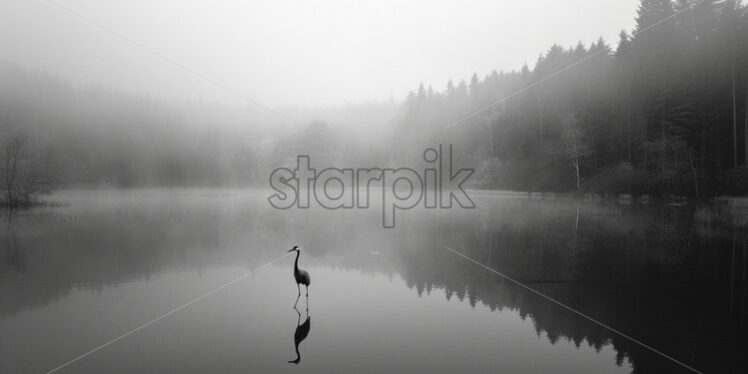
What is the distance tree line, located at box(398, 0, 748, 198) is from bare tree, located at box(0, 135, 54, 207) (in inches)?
1806

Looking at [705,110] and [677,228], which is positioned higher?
[705,110]

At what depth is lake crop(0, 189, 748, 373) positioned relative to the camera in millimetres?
5355

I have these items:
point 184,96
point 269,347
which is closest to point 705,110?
point 269,347

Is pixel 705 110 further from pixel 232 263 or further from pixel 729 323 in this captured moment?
pixel 232 263

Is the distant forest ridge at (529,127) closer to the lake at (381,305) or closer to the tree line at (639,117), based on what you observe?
the tree line at (639,117)

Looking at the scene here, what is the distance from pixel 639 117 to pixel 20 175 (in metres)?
55.8

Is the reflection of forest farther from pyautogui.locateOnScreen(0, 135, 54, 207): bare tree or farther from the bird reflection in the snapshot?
pyautogui.locateOnScreen(0, 135, 54, 207): bare tree

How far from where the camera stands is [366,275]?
1051cm

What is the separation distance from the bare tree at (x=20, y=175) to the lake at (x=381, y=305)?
26.4 m

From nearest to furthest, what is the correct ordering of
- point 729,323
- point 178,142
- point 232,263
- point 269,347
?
point 269,347
point 729,323
point 232,263
point 178,142

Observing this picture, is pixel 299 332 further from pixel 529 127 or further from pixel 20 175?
pixel 529 127

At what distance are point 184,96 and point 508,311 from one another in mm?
112210

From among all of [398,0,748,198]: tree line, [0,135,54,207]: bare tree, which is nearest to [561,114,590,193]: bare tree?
[398,0,748,198]: tree line

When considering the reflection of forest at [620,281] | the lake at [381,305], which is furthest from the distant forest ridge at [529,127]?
the lake at [381,305]
